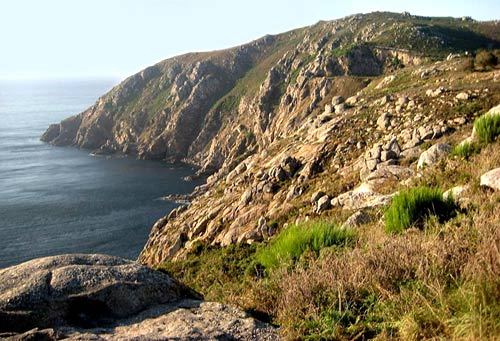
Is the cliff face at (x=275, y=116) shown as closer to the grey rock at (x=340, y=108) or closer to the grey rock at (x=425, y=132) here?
the grey rock at (x=425, y=132)

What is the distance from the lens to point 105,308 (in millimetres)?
6934

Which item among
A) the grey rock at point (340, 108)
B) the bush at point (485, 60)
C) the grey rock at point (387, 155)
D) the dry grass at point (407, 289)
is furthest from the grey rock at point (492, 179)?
the grey rock at point (340, 108)

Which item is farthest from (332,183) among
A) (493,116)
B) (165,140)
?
(165,140)

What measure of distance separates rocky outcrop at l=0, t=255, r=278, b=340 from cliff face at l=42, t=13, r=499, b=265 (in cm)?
1828

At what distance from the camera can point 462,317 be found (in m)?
4.89

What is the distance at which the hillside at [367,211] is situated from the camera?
602 centimetres

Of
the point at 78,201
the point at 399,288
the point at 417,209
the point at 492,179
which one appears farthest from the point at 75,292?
the point at 78,201

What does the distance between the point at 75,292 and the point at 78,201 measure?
9074cm

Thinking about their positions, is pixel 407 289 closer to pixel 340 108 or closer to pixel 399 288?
pixel 399 288

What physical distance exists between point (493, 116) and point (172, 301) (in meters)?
12.6

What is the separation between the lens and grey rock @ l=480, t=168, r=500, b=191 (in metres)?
9.73

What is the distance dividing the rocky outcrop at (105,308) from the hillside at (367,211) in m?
0.96

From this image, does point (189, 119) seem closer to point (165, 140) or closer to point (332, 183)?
point (165, 140)

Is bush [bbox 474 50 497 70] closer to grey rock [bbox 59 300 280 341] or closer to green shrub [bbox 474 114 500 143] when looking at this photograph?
green shrub [bbox 474 114 500 143]
